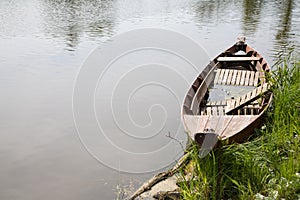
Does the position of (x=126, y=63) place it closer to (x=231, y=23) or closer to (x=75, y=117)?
(x=75, y=117)

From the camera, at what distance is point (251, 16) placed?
17.9 m

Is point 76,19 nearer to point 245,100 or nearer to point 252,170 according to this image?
point 245,100

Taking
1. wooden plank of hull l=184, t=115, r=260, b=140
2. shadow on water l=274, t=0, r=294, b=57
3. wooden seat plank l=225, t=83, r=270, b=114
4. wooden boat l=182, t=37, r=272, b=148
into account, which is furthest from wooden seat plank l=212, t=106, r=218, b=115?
shadow on water l=274, t=0, r=294, b=57

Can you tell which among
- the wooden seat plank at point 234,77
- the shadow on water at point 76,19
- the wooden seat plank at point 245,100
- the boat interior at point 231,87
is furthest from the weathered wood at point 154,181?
the shadow on water at point 76,19

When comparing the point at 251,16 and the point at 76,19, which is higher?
the point at 76,19

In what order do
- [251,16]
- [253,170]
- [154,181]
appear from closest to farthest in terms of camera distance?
[253,170], [154,181], [251,16]

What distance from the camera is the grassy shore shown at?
3.37 m

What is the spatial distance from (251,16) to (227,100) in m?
13.2

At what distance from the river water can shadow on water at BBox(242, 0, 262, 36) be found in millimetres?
47

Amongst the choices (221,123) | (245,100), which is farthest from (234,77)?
(221,123)

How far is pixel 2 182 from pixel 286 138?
379 centimetres

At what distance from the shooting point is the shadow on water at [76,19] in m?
13.6

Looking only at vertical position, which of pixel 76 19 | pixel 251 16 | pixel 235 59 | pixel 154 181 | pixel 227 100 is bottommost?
pixel 251 16

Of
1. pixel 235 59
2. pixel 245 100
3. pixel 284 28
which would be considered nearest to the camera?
pixel 245 100
